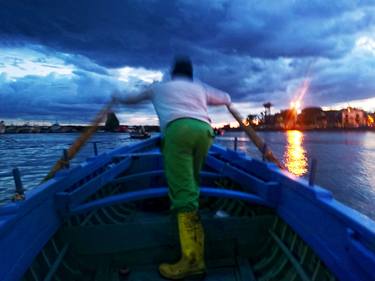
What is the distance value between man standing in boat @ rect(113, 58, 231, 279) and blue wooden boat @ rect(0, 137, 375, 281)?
24.1 inches

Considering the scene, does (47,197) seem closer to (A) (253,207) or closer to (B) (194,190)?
(B) (194,190)

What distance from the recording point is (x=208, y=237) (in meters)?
4.40

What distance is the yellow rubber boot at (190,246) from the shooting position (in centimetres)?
346

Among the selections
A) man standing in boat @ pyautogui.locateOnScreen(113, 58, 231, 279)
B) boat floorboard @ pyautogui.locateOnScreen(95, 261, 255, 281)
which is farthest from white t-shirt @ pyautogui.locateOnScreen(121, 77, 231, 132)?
boat floorboard @ pyautogui.locateOnScreen(95, 261, 255, 281)

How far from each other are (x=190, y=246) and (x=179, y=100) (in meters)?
1.69

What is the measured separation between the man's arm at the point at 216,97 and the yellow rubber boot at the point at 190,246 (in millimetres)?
1519

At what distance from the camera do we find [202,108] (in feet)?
12.3

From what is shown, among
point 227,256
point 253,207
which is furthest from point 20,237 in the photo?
point 253,207

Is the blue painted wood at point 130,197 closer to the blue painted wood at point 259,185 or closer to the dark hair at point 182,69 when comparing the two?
the blue painted wood at point 259,185

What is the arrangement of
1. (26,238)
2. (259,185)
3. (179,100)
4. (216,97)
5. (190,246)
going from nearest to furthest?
(26,238) → (190,246) → (179,100) → (216,97) → (259,185)

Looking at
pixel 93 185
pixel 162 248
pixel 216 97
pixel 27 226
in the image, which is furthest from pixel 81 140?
pixel 216 97

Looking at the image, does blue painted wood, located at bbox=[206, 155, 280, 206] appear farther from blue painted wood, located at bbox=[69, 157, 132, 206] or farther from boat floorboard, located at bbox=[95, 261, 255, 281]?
blue painted wood, located at bbox=[69, 157, 132, 206]

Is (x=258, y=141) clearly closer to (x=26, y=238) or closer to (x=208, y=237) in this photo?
(x=208, y=237)

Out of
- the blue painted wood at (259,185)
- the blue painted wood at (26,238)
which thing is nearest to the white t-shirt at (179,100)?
the blue painted wood at (259,185)
